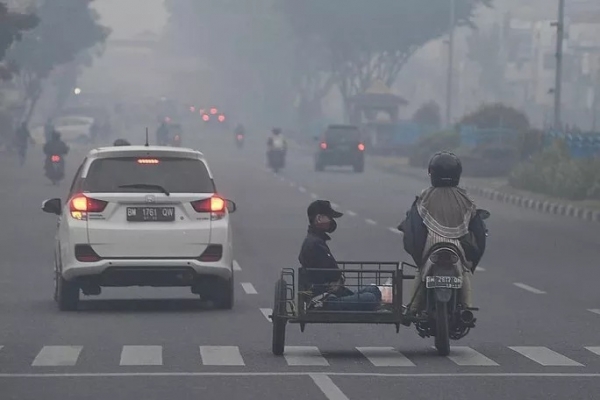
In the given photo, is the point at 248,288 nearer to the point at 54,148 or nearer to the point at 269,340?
the point at 269,340

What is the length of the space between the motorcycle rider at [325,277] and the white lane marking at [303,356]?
1.29 ft

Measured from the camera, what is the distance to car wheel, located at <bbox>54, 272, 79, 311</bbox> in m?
17.2

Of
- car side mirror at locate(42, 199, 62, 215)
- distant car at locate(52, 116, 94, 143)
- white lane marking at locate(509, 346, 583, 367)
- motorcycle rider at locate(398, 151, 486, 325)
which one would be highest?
motorcycle rider at locate(398, 151, 486, 325)

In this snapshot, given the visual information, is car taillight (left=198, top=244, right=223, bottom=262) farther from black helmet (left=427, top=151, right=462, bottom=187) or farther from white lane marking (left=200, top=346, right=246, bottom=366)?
black helmet (left=427, top=151, right=462, bottom=187)

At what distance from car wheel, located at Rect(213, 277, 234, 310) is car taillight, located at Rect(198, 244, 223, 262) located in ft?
1.43

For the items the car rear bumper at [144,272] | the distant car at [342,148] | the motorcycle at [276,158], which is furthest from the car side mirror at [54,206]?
the distant car at [342,148]

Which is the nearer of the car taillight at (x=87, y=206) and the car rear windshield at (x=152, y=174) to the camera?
the car taillight at (x=87, y=206)

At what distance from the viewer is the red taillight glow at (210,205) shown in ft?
55.9

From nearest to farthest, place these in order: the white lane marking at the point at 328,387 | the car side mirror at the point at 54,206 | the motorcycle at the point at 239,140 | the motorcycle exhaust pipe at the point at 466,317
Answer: the white lane marking at the point at 328,387
the motorcycle exhaust pipe at the point at 466,317
the car side mirror at the point at 54,206
the motorcycle at the point at 239,140

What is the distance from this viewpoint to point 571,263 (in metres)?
25.5

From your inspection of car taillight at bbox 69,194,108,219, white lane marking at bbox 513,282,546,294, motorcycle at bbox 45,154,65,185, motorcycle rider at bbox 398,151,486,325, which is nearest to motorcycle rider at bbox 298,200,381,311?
motorcycle rider at bbox 398,151,486,325

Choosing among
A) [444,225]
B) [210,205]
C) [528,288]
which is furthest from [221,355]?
[528,288]

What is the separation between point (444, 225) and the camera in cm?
1352

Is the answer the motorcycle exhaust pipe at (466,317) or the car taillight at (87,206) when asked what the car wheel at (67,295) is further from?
the motorcycle exhaust pipe at (466,317)
